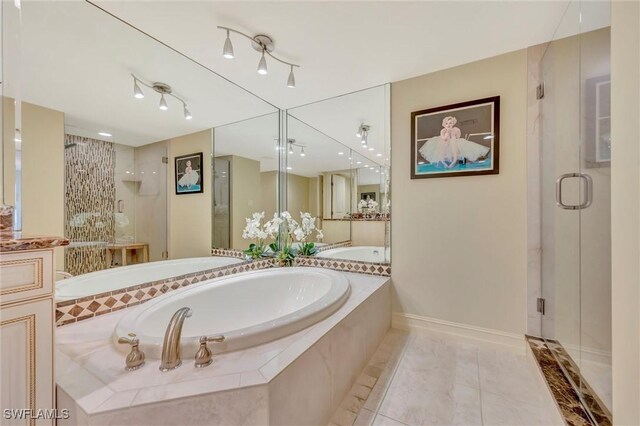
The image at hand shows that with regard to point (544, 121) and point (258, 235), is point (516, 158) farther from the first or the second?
point (258, 235)

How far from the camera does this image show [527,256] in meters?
1.77

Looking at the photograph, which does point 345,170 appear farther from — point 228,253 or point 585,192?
point 585,192

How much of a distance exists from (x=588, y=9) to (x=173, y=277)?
3128mm

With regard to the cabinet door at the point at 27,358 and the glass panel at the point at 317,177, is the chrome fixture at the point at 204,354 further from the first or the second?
the glass panel at the point at 317,177

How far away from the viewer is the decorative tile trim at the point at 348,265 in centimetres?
230

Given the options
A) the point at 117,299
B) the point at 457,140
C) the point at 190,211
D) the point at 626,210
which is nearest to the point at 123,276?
the point at 117,299

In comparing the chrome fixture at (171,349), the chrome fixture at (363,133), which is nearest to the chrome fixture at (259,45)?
the chrome fixture at (363,133)

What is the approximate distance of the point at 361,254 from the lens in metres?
2.60

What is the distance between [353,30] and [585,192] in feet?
5.83

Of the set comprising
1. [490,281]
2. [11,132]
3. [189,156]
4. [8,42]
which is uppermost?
[8,42]

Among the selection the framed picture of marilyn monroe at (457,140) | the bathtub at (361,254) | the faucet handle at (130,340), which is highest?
the framed picture of marilyn monroe at (457,140)

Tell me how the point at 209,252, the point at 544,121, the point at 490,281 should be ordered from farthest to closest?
the point at 209,252, the point at 490,281, the point at 544,121

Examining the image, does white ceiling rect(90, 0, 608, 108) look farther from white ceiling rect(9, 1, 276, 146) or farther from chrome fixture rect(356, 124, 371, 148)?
→ chrome fixture rect(356, 124, 371, 148)

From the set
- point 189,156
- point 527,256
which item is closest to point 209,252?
point 189,156
